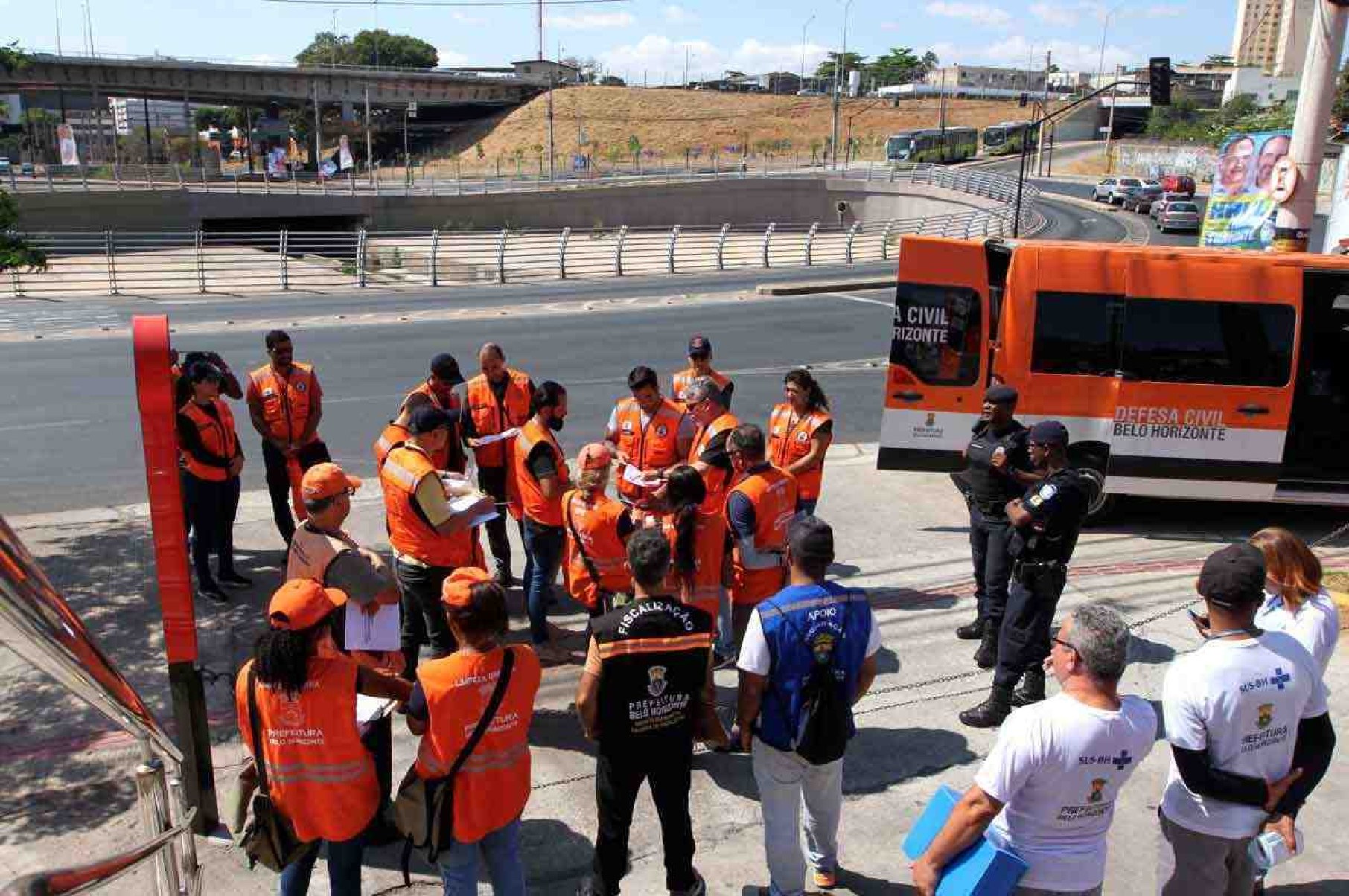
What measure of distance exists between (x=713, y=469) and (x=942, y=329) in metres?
3.68

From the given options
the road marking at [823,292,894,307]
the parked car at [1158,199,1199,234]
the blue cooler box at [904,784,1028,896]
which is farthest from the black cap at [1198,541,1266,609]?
the parked car at [1158,199,1199,234]

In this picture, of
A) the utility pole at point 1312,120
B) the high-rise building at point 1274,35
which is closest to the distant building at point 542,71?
the high-rise building at point 1274,35

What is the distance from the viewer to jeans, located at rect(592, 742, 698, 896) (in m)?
4.14

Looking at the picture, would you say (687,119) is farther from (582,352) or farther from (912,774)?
(912,774)

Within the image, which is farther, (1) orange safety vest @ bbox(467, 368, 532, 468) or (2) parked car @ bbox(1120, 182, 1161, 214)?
(2) parked car @ bbox(1120, 182, 1161, 214)

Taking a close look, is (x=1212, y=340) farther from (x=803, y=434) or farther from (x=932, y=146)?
(x=932, y=146)

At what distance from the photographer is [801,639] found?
13.4ft

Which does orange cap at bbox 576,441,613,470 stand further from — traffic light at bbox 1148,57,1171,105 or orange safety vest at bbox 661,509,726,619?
traffic light at bbox 1148,57,1171,105

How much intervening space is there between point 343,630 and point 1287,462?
8519 millimetres

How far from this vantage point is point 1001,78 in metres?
174

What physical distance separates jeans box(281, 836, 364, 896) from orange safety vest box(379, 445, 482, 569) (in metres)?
1.91

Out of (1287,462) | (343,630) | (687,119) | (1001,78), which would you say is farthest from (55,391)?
(1001,78)

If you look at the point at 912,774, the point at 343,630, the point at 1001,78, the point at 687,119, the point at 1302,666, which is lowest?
the point at 912,774

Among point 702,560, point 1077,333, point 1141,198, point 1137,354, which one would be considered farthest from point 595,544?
point 1141,198
